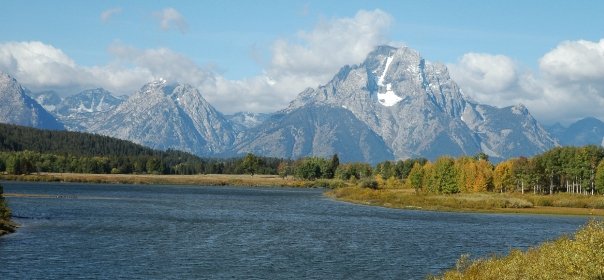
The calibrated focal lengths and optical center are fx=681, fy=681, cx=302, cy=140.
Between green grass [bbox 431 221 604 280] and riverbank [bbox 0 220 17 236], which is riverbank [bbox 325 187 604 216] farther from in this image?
green grass [bbox 431 221 604 280]

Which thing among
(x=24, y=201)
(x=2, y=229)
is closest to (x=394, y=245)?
(x=2, y=229)

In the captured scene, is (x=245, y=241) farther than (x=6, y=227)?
Yes

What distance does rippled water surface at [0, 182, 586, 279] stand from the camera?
6569 cm

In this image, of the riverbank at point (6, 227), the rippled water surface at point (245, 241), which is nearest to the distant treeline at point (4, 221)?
the riverbank at point (6, 227)

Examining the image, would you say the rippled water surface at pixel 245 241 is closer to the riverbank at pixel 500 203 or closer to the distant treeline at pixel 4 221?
the distant treeline at pixel 4 221

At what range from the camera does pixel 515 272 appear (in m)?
43.5

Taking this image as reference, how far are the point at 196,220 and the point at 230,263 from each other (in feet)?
162

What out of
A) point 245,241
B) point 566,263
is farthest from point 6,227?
point 566,263

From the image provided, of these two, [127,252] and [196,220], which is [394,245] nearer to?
[127,252]

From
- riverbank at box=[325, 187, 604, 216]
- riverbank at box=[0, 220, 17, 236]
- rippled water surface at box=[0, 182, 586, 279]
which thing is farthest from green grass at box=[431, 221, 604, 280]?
riverbank at box=[325, 187, 604, 216]

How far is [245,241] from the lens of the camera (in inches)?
3489

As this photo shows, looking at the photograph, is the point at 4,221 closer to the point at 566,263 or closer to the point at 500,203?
the point at 566,263

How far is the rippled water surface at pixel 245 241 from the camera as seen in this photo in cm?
6569

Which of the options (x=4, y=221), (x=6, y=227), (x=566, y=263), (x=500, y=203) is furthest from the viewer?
(x=500, y=203)
